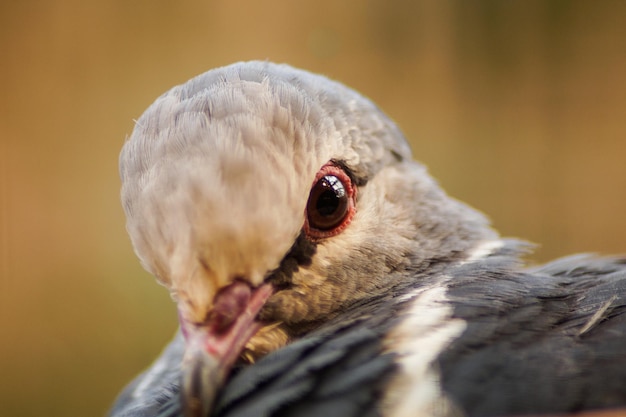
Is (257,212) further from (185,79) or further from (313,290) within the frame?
(185,79)

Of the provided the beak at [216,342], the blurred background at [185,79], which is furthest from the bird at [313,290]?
the blurred background at [185,79]

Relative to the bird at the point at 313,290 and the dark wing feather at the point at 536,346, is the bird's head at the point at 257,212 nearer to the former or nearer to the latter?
the bird at the point at 313,290

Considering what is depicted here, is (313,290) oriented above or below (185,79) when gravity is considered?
below

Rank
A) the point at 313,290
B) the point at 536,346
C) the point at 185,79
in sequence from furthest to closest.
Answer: the point at 185,79 → the point at 313,290 → the point at 536,346

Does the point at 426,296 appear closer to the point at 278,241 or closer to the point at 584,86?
the point at 278,241

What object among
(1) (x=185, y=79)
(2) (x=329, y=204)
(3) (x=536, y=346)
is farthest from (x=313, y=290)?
(1) (x=185, y=79)

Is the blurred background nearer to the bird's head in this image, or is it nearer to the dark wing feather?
the bird's head

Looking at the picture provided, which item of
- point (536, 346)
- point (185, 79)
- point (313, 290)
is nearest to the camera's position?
point (536, 346)
